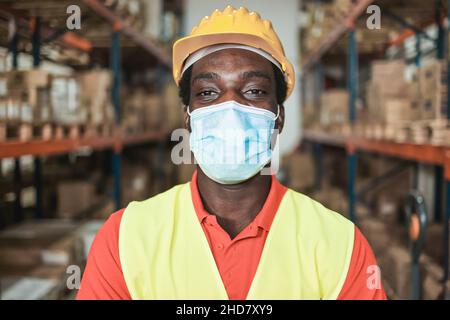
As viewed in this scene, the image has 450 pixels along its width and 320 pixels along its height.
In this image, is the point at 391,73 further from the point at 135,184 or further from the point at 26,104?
the point at 135,184

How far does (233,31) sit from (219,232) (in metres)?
0.72

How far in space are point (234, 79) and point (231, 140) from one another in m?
0.22

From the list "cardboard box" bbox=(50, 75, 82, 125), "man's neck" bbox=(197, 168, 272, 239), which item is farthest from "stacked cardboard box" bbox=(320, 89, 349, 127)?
"man's neck" bbox=(197, 168, 272, 239)

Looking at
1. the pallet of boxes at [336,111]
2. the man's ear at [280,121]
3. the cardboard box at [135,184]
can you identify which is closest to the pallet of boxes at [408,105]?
the pallet of boxes at [336,111]

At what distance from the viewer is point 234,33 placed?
168cm

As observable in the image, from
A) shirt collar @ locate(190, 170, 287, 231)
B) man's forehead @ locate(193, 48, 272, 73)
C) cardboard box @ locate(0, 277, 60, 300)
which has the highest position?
man's forehead @ locate(193, 48, 272, 73)

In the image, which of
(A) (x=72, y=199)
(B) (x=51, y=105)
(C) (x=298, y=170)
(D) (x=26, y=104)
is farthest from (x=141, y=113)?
(D) (x=26, y=104)

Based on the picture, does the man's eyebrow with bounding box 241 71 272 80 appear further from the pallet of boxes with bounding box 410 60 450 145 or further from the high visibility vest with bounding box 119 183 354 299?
the pallet of boxes with bounding box 410 60 450 145

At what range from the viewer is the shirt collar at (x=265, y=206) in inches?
68.5

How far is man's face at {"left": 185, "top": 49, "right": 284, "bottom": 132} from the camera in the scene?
170cm

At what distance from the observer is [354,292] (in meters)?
1.60

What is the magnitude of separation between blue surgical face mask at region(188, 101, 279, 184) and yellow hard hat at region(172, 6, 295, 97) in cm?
23

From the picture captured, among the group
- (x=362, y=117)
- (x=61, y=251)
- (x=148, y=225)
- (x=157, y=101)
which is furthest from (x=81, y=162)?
(x=148, y=225)
